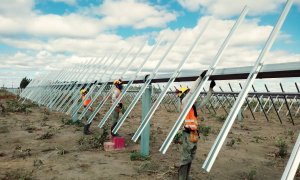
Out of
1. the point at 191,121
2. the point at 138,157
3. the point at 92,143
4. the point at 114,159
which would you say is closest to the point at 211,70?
the point at 191,121

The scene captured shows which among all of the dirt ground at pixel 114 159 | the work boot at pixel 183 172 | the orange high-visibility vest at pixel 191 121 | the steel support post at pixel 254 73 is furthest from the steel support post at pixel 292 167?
the dirt ground at pixel 114 159

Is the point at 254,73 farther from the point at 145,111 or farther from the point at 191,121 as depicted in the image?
the point at 145,111

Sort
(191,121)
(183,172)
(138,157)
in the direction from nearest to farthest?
(191,121) < (183,172) < (138,157)

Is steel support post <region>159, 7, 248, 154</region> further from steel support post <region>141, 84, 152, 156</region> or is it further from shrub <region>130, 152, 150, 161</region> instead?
shrub <region>130, 152, 150, 161</region>

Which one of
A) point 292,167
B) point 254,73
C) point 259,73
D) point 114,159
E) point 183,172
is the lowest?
point 114,159

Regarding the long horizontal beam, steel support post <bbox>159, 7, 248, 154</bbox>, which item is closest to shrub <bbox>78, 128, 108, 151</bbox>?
the long horizontal beam

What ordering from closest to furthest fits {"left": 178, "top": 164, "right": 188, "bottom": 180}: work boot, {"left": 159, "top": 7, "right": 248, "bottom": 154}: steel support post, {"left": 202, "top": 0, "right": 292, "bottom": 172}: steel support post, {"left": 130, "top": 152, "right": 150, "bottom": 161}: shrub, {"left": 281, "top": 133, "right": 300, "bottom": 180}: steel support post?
{"left": 281, "top": 133, "right": 300, "bottom": 180}: steel support post < {"left": 202, "top": 0, "right": 292, "bottom": 172}: steel support post < {"left": 159, "top": 7, "right": 248, "bottom": 154}: steel support post < {"left": 178, "top": 164, "right": 188, "bottom": 180}: work boot < {"left": 130, "top": 152, "right": 150, "bottom": 161}: shrub

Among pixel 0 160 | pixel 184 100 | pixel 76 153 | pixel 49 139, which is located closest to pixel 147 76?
pixel 184 100

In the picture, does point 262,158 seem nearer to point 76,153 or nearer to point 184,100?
point 184,100

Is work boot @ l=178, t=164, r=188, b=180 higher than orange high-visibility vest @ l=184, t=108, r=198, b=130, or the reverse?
orange high-visibility vest @ l=184, t=108, r=198, b=130

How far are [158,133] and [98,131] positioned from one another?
9.89ft

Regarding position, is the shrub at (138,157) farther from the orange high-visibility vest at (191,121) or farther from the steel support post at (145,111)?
the orange high-visibility vest at (191,121)

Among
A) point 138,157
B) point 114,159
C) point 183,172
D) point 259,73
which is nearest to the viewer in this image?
point 259,73

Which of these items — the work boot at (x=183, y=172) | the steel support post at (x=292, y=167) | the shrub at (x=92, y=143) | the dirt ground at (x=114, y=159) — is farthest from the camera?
the shrub at (x=92, y=143)
